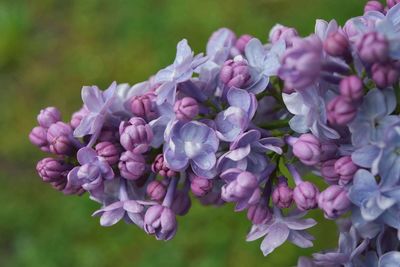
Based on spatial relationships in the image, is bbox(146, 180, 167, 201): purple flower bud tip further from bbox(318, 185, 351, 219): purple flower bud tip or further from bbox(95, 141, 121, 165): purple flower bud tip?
bbox(318, 185, 351, 219): purple flower bud tip

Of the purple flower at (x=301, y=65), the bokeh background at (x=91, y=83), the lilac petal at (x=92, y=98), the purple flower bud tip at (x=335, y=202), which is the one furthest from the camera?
the bokeh background at (x=91, y=83)

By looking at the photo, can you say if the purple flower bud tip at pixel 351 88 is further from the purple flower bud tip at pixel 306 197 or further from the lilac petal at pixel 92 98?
the lilac petal at pixel 92 98

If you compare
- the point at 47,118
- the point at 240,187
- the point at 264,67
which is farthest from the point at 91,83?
the point at 240,187

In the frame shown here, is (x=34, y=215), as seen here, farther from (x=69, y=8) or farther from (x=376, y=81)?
(x=376, y=81)

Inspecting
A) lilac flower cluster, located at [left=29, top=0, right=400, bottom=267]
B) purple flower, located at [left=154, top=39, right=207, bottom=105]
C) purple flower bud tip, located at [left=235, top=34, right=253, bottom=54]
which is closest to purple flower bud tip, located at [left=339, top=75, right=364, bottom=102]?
lilac flower cluster, located at [left=29, top=0, right=400, bottom=267]

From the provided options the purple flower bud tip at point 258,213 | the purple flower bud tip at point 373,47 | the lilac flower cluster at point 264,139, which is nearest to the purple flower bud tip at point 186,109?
the lilac flower cluster at point 264,139

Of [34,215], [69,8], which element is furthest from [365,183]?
[69,8]

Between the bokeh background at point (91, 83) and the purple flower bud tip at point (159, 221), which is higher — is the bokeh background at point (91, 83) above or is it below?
below
